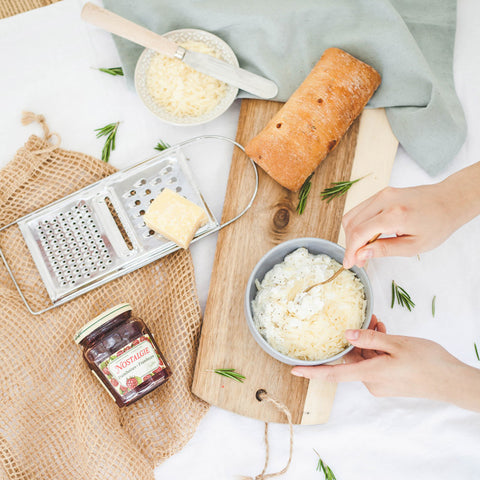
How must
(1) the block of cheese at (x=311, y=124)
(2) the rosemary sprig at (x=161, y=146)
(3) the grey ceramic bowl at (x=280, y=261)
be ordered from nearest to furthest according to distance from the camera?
1. (3) the grey ceramic bowl at (x=280, y=261)
2. (1) the block of cheese at (x=311, y=124)
3. (2) the rosemary sprig at (x=161, y=146)

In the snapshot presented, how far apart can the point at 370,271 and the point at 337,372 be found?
0.32 metres

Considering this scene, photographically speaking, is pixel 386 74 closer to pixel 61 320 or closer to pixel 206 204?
pixel 206 204

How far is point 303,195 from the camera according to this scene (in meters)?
1.14

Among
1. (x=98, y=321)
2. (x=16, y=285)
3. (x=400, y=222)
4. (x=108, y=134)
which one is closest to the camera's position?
(x=400, y=222)

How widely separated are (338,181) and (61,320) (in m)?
0.75

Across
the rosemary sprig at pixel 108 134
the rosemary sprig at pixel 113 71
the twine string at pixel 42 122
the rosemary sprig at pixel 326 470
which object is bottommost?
the rosemary sprig at pixel 326 470

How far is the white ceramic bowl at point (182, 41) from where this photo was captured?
114cm

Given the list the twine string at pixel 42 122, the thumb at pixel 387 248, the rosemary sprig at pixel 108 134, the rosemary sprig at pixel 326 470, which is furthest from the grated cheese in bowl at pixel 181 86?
the rosemary sprig at pixel 326 470

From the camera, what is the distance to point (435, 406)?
1.18 m

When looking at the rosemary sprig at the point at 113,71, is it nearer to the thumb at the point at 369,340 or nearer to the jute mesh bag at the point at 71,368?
the jute mesh bag at the point at 71,368

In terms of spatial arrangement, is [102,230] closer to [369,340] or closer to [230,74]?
[230,74]

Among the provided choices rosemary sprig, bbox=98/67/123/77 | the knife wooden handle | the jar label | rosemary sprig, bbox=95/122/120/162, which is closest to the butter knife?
the knife wooden handle

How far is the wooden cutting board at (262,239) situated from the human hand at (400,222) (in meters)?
0.20

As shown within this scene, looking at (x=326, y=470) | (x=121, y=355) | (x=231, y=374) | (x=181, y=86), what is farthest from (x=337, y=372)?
(x=181, y=86)
